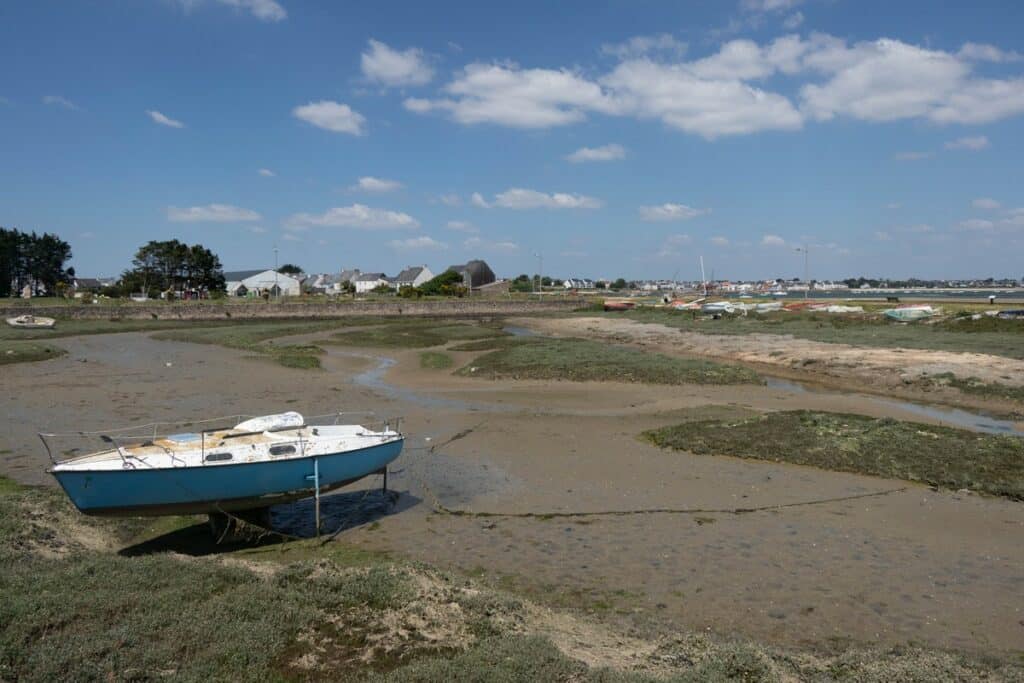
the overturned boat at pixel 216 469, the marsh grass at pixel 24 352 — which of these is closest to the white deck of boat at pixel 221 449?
the overturned boat at pixel 216 469

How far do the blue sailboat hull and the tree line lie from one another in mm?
108635

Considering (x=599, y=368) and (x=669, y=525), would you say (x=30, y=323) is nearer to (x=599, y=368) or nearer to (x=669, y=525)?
(x=599, y=368)

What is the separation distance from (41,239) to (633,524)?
391 feet

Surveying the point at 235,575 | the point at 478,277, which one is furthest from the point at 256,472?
the point at 478,277

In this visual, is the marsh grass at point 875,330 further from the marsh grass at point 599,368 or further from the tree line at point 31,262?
the tree line at point 31,262

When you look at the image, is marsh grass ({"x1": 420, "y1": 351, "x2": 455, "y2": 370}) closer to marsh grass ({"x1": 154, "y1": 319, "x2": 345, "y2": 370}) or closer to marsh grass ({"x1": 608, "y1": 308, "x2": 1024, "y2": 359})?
marsh grass ({"x1": 154, "y1": 319, "x2": 345, "y2": 370})

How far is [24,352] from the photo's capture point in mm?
37000

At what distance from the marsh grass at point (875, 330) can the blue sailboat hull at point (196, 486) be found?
34.3 metres

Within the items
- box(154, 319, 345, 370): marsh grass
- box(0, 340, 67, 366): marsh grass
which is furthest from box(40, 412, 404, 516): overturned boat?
box(0, 340, 67, 366): marsh grass

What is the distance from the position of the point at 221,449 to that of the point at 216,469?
90cm

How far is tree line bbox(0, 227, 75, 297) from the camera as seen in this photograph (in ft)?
318

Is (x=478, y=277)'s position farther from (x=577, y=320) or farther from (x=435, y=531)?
(x=435, y=531)

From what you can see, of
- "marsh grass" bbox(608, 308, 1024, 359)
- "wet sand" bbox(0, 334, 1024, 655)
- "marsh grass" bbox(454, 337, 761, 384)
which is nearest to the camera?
"wet sand" bbox(0, 334, 1024, 655)

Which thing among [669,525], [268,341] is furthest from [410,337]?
[669,525]
